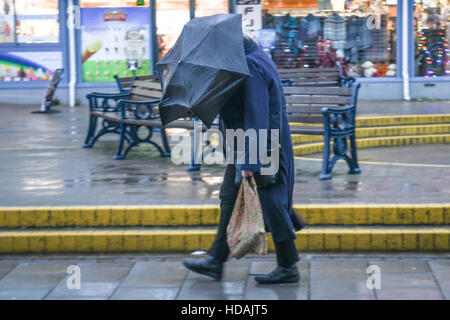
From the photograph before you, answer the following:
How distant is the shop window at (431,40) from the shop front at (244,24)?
2 centimetres

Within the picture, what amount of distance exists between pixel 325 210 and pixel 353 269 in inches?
32.6

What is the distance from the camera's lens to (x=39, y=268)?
19.4ft

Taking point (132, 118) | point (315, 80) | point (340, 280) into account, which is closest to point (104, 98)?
point (132, 118)

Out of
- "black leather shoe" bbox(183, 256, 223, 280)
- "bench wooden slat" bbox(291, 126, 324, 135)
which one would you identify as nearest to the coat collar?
"black leather shoe" bbox(183, 256, 223, 280)

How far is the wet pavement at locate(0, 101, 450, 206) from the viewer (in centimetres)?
691

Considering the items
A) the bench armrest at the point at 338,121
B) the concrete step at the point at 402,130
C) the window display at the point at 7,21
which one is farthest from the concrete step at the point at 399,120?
the window display at the point at 7,21

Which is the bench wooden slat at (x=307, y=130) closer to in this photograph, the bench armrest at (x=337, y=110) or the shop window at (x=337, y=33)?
the bench armrest at (x=337, y=110)

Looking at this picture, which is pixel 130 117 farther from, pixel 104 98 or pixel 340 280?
pixel 340 280

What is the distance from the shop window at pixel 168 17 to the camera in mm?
16109

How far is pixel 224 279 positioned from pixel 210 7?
1129cm

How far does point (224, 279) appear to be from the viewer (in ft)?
18.1

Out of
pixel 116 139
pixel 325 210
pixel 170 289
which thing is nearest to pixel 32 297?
pixel 170 289

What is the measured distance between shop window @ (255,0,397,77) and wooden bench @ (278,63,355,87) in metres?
3.27

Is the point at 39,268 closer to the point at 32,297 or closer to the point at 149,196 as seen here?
the point at 32,297
